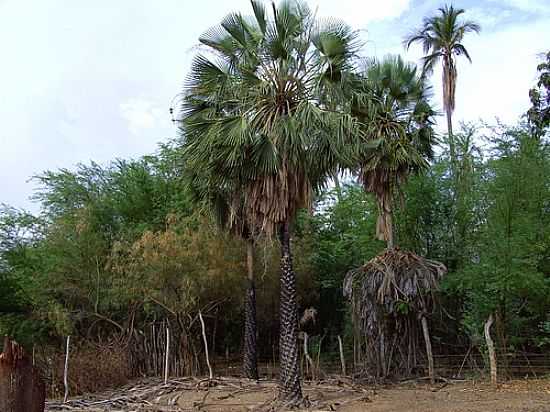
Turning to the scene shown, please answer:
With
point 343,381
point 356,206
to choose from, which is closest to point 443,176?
point 356,206

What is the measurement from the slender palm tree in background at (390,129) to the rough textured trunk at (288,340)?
3.97m

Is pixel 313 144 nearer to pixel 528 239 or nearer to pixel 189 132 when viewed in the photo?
pixel 189 132

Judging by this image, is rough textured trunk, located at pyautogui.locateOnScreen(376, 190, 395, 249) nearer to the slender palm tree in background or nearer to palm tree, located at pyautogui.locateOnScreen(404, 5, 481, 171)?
the slender palm tree in background

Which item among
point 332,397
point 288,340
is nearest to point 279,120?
point 288,340

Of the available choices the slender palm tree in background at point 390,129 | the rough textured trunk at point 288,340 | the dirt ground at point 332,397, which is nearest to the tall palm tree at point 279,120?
the rough textured trunk at point 288,340

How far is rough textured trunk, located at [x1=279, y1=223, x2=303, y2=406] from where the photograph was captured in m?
11.2

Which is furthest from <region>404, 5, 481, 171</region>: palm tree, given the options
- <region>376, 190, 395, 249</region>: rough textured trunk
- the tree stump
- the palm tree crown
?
the tree stump

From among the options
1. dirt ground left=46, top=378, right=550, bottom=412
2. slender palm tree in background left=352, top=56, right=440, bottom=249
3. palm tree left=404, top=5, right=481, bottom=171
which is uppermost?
palm tree left=404, top=5, right=481, bottom=171

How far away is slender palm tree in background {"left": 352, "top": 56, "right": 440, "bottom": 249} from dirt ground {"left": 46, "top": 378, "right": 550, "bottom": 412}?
3.71m

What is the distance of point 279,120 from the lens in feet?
36.9

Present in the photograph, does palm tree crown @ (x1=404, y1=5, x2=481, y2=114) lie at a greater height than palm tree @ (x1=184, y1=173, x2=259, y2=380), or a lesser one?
greater

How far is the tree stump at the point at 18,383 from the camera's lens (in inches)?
61.2

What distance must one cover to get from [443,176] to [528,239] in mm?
3588

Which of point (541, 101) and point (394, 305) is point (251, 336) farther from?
point (541, 101)
